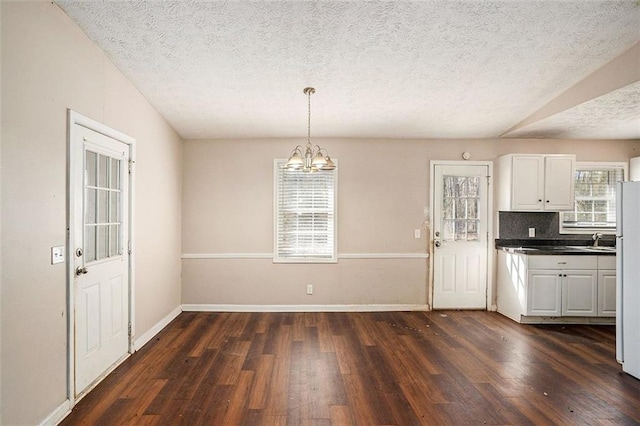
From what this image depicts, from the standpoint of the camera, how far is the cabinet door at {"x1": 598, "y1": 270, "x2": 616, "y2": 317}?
4254 millimetres

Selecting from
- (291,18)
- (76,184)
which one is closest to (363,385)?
(76,184)

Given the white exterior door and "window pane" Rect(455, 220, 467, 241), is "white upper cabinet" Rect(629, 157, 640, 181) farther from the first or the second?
the white exterior door

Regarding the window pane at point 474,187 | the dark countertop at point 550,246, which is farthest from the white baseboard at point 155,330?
the dark countertop at point 550,246

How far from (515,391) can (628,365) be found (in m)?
1.19

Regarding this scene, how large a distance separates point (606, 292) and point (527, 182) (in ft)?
5.32

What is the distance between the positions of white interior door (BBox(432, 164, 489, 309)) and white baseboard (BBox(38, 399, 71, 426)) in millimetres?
4240

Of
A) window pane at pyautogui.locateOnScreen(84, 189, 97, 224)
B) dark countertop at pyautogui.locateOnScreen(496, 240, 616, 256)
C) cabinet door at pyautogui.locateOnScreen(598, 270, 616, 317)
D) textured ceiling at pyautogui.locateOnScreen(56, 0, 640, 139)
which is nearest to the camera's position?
textured ceiling at pyautogui.locateOnScreen(56, 0, 640, 139)

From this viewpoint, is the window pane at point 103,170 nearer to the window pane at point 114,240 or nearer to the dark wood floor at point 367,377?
the window pane at point 114,240

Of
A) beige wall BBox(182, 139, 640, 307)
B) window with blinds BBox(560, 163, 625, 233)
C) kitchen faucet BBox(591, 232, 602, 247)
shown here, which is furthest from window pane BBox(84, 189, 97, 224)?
kitchen faucet BBox(591, 232, 602, 247)

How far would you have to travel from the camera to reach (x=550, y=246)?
486cm

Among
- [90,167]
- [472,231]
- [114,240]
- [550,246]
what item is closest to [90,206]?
[90,167]

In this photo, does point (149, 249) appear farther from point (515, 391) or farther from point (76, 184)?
point (515, 391)

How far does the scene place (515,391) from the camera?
8.84 feet

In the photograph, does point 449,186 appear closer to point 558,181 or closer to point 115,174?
point 558,181
